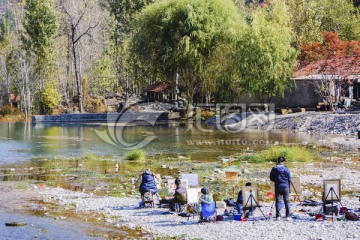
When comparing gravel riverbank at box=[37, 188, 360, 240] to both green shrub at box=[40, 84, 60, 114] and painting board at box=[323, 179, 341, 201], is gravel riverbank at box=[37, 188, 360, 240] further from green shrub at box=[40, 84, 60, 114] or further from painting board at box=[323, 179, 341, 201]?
green shrub at box=[40, 84, 60, 114]

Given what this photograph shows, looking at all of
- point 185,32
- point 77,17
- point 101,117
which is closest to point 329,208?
point 185,32

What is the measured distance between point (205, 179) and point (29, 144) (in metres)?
27.3

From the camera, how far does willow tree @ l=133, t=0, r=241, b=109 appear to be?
7450 centimetres

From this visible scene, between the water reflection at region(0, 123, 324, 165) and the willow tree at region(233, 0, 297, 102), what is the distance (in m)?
9.08

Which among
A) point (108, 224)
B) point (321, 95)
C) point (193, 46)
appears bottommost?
point (108, 224)

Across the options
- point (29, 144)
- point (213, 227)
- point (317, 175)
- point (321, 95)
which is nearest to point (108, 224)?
point (213, 227)

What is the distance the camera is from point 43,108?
9825 centimetres

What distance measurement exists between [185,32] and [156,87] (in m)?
25.9

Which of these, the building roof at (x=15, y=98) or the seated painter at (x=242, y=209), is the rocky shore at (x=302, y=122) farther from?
the building roof at (x=15, y=98)

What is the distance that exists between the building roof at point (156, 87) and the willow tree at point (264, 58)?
27491 mm

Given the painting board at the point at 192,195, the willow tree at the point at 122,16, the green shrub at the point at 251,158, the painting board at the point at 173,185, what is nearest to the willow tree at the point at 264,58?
the willow tree at the point at 122,16

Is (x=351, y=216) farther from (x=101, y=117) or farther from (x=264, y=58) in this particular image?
(x=101, y=117)

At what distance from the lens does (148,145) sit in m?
51.2

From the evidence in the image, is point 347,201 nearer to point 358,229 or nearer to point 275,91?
point 358,229
